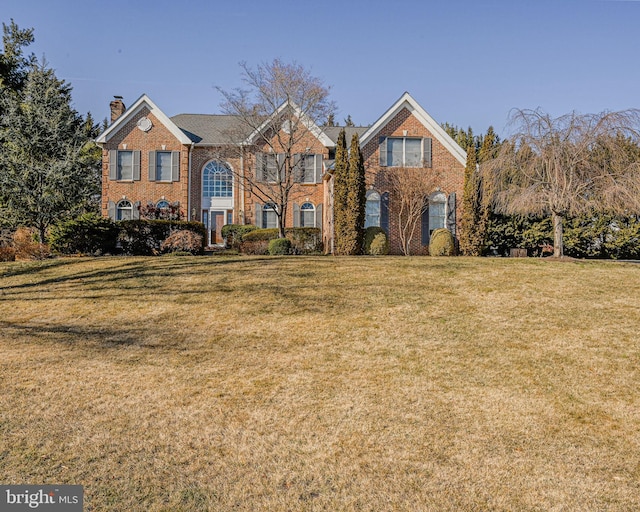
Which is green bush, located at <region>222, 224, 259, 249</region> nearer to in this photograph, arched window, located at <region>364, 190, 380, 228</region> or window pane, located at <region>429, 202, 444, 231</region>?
arched window, located at <region>364, 190, 380, 228</region>

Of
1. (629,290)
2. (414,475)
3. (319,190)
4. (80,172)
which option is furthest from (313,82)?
(414,475)

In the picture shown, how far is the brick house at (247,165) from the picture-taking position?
75.0ft

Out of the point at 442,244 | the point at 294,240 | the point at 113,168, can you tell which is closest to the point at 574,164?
the point at 442,244

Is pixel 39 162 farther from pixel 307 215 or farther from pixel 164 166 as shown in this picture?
pixel 307 215

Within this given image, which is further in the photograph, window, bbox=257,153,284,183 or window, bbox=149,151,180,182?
window, bbox=149,151,180,182

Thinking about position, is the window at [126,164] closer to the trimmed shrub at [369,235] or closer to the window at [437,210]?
the trimmed shrub at [369,235]

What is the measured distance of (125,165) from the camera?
2564cm

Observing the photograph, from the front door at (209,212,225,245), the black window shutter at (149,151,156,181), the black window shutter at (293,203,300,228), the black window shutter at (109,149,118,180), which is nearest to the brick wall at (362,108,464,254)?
the black window shutter at (293,203,300,228)

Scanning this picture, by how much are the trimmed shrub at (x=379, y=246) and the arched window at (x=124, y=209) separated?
12.9 m

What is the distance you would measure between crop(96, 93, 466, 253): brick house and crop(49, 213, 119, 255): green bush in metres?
8.07

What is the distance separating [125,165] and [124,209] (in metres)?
2.22

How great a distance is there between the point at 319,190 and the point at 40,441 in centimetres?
2176

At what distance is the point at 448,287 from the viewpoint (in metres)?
10.9

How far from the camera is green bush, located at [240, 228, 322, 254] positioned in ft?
67.3
